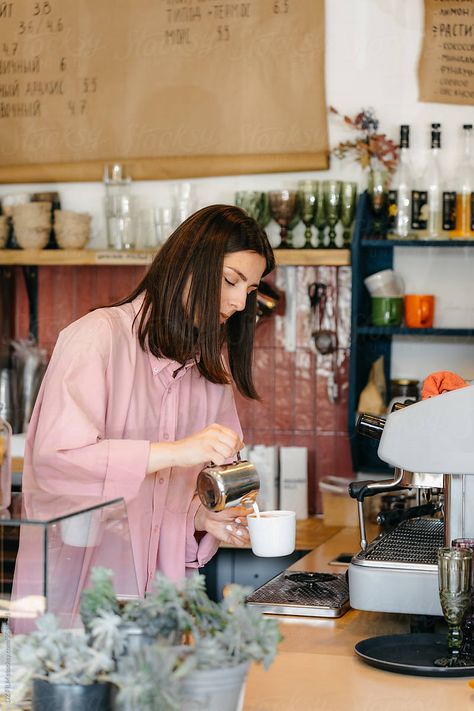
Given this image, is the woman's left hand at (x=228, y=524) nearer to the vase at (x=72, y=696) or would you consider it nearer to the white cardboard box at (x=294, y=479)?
the vase at (x=72, y=696)

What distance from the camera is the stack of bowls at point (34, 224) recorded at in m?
4.09

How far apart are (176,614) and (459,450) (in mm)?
773

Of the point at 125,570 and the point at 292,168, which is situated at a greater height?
the point at 292,168

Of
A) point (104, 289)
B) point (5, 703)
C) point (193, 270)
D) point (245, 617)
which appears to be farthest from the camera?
point (104, 289)

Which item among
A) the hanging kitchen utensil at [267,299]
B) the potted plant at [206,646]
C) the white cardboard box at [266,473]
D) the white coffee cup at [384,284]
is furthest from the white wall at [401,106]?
the potted plant at [206,646]

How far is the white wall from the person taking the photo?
3945mm

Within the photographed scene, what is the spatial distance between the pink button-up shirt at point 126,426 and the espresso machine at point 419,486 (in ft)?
1.34

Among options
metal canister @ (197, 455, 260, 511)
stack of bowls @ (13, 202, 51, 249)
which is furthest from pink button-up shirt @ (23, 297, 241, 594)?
stack of bowls @ (13, 202, 51, 249)

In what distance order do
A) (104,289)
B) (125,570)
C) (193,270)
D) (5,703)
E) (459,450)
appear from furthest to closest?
(104,289) → (193,270) → (459,450) → (125,570) → (5,703)

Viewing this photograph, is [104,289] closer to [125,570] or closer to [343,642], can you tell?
[343,642]

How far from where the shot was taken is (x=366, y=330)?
377 centimetres

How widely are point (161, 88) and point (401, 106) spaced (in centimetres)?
92

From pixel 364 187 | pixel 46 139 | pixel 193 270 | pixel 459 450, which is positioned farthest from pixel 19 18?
pixel 459 450

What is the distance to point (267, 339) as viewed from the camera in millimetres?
4141
